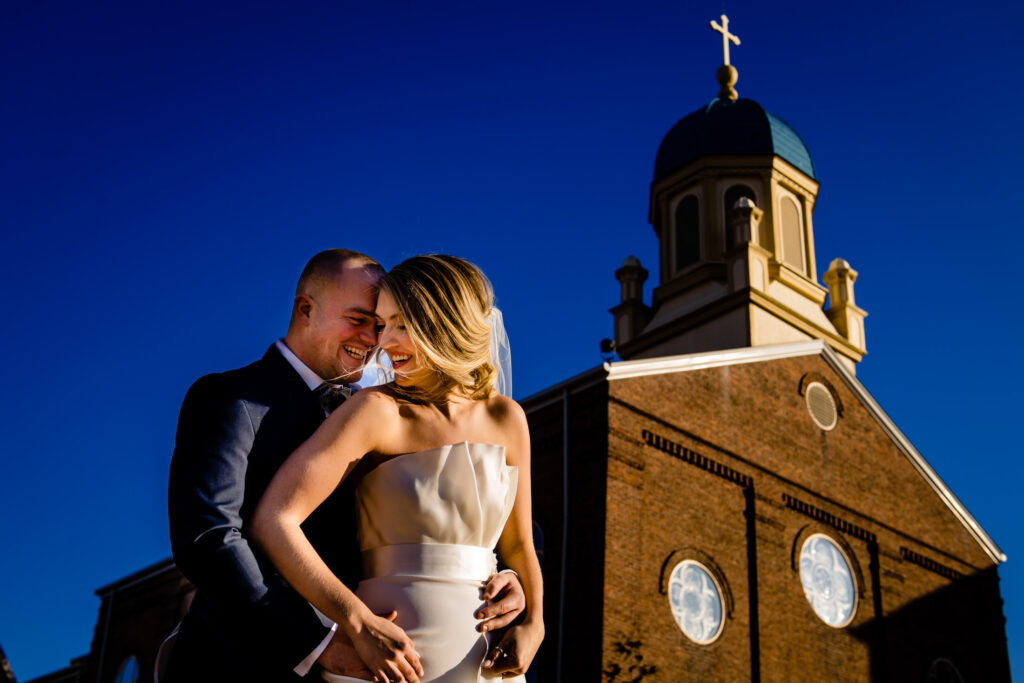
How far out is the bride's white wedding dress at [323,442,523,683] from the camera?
2.54m

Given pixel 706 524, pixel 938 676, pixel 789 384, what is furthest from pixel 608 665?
pixel 938 676

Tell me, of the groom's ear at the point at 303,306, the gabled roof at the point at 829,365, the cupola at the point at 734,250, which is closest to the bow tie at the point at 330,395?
the groom's ear at the point at 303,306

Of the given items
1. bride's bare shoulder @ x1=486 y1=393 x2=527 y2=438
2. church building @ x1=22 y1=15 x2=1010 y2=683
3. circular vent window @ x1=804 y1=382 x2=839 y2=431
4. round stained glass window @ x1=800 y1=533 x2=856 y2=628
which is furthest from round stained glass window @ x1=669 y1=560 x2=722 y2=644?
bride's bare shoulder @ x1=486 y1=393 x2=527 y2=438

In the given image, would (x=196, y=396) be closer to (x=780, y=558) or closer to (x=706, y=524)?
(x=706, y=524)

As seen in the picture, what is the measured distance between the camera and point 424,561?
102 inches

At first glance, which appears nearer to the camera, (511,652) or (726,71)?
(511,652)

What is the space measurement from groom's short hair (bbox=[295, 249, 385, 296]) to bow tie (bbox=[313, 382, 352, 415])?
30 centimetres

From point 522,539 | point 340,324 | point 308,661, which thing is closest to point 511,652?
point 522,539

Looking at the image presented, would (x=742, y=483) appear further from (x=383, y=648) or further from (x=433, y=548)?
(x=383, y=648)

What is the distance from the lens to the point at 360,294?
285cm

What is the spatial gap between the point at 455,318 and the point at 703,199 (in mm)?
21388

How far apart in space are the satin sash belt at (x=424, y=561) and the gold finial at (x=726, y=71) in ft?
83.9

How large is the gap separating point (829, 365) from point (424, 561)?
18.8 metres

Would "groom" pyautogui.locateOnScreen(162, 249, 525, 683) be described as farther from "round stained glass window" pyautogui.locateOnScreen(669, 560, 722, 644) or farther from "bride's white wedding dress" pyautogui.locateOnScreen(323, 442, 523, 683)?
"round stained glass window" pyautogui.locateOnScreen(669, 560, 722, 644)
